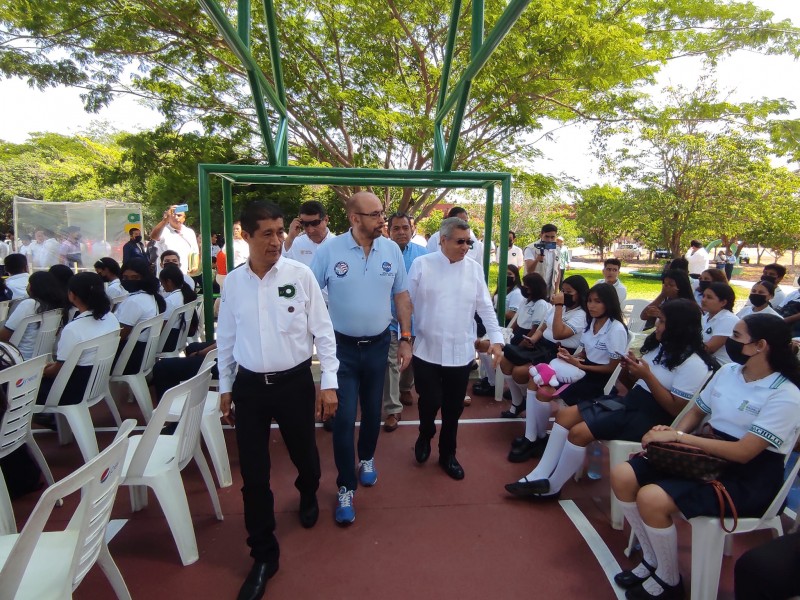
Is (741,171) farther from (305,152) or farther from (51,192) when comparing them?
(51,192)

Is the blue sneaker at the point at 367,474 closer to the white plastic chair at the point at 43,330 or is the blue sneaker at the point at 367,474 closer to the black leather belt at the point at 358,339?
the black leather belt at the point at 358,339

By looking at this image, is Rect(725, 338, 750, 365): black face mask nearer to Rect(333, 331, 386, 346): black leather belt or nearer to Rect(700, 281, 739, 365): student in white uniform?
Rect(700, 281, 739, 365): student in white uniform

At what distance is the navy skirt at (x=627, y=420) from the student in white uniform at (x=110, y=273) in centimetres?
484

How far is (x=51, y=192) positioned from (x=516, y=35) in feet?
81.6

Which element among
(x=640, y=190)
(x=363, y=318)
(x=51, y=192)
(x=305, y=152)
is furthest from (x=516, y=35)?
(x=51, y=192)

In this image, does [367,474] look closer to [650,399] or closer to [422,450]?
[422,450]

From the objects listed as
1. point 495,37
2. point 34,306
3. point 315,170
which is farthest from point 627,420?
point 34,306

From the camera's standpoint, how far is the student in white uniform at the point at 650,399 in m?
2.88

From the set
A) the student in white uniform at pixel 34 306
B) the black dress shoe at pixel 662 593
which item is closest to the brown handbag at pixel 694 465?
the black dress shoe at pixel 662 593

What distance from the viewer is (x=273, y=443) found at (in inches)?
157

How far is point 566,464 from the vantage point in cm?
302

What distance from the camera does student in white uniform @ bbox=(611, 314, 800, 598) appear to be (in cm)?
216

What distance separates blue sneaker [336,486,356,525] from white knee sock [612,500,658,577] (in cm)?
146

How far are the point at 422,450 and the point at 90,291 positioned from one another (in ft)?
8.55
